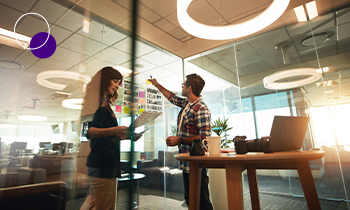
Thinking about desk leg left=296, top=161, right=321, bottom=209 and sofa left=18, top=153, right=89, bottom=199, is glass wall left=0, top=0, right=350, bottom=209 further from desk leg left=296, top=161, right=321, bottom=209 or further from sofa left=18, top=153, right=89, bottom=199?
desk leg left=296, top=161, right=321, bottom=209

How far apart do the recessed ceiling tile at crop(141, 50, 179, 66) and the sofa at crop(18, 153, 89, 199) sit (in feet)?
7.30

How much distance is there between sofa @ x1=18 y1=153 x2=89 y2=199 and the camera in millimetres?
859

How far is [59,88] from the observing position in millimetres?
984

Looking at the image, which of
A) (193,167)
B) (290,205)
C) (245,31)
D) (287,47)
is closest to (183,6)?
(245,31)

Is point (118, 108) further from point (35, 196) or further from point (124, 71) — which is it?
point (35, 196)

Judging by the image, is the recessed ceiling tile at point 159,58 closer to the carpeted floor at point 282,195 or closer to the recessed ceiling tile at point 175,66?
the recessed ceiling tile at point 175,66

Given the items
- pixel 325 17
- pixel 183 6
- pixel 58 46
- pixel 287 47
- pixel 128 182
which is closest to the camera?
pixel 128 182

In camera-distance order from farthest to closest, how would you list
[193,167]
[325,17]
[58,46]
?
1. [325,17]
2. [193,167]
3. [58,46]

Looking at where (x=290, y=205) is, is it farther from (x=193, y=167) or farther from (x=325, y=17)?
(x=325, y=17)

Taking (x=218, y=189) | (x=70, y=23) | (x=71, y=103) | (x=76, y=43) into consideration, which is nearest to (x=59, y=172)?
(x=71, y=103)

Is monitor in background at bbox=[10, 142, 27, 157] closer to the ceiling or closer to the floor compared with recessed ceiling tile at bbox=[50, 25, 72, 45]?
closer to the floor

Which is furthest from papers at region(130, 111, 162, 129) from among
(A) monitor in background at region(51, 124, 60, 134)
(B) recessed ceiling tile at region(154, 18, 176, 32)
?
(B) recessed ceiling tile at region(154, 18, 176, 32)

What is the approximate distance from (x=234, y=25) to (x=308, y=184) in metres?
1.55

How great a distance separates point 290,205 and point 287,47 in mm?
2190
